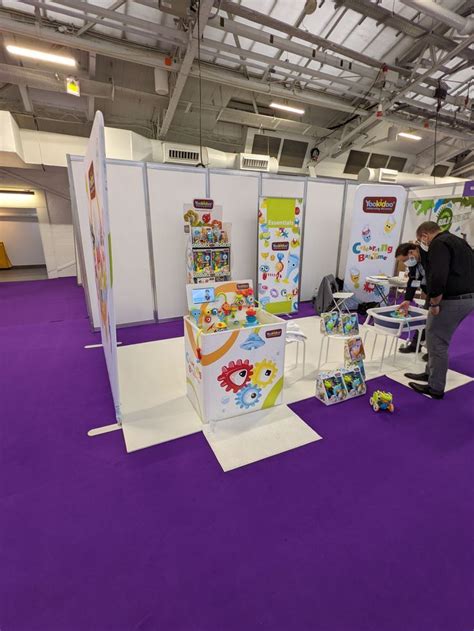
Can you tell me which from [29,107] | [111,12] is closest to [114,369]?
[111,12]

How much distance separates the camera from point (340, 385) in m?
2.96

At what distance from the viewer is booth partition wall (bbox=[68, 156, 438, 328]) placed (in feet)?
14.6

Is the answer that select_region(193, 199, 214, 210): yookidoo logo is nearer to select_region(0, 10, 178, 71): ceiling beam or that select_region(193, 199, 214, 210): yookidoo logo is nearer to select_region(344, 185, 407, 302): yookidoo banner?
select_region(0, 10, 178, 71): ceiling beam

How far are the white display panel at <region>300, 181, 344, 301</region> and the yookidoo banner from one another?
73 centimetres

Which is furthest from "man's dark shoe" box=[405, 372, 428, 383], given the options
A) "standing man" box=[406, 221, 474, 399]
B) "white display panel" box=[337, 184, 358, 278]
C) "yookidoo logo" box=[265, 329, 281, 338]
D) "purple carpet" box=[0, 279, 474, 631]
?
"white display panel" box=[337, 184, 358, 278]

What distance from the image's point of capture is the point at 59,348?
13.6ft

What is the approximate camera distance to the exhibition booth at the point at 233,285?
2.48 m

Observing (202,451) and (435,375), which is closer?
(202,451)

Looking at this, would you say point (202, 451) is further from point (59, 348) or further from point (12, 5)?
point (12, 5)

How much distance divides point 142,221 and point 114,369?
3.03 meters

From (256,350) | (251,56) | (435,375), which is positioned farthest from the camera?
(251,56)

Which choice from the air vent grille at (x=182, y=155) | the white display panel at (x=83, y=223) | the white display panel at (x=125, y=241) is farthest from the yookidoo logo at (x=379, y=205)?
the white display panel at (x=83, y=223)

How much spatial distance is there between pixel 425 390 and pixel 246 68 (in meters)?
6.34

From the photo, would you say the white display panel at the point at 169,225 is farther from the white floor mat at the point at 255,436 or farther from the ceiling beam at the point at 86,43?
the white floor mat at the point at 255,436
